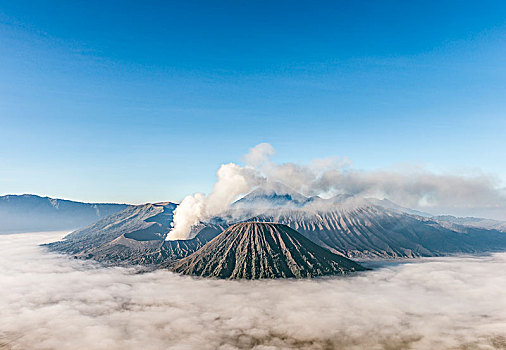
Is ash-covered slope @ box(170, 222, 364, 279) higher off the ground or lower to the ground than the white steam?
higher

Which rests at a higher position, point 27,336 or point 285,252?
point 285,252

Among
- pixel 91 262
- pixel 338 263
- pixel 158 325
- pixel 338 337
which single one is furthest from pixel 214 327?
pixel 91 262

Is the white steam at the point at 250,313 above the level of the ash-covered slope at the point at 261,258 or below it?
below

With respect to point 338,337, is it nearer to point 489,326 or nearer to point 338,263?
point 489,326

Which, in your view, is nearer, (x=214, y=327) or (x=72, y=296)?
(x=214, y=327)

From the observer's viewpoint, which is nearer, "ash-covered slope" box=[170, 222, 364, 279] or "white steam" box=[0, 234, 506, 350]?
"white steam" box=[0, 234, 506, 350]
